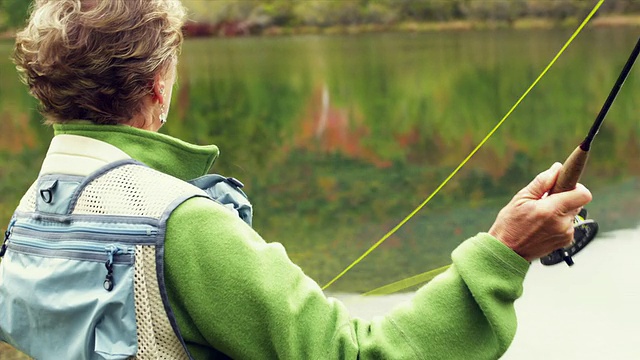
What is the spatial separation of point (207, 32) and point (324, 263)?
2209 centimetres

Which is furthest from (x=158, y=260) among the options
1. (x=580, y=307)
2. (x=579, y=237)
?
(x=580, y=307)

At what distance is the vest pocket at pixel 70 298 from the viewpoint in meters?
1.20

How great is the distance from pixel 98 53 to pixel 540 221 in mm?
603

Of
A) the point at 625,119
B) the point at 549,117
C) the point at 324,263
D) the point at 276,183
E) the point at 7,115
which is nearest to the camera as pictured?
the point at 324,263

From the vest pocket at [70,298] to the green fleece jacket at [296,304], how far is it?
2.6 inches

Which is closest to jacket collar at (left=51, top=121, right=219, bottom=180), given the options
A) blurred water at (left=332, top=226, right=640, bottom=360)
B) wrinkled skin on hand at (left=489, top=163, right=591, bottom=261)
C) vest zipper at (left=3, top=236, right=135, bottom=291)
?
vest zipper at (left=3, top=236, right=135, bottom=291)

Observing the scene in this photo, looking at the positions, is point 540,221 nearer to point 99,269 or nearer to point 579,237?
point 579,237

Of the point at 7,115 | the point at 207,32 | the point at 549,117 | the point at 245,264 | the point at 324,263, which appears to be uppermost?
the point at 245,264

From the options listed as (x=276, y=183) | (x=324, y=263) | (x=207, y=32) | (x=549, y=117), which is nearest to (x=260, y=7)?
(x=207, y=32)

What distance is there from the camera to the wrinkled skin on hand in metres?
1.18

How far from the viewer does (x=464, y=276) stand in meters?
1.22

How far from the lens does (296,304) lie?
1207 mm

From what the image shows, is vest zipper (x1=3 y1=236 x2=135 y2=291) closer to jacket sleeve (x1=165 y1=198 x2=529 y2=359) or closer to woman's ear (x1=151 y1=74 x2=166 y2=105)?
jacket sleeve (x1=165 y1=198 x2=529 y2=359)

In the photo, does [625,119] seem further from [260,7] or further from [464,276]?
[260,7]
